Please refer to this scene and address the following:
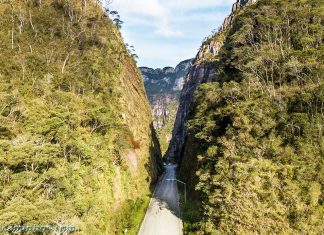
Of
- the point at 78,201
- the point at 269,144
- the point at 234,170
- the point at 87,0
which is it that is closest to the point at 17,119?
the point at 78,201

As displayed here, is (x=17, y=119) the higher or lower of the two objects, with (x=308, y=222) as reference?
higher

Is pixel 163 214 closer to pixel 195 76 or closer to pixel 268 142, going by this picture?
pixel 268 142

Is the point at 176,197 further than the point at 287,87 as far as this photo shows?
Yes

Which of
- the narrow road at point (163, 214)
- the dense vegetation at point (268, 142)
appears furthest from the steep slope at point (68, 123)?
the dense vegetation at point (268, 142)

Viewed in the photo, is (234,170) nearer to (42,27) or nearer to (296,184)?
(296,184)

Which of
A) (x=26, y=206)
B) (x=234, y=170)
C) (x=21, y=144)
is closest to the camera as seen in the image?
(x=26, y=206)

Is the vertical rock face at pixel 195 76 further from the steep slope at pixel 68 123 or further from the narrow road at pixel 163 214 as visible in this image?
the narrow road at pixel 163 214

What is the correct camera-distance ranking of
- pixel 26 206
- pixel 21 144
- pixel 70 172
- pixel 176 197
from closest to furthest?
1. pixel 26 206
2. pixel 21 144
3. pixel 70 172
4. pixel 176 197
